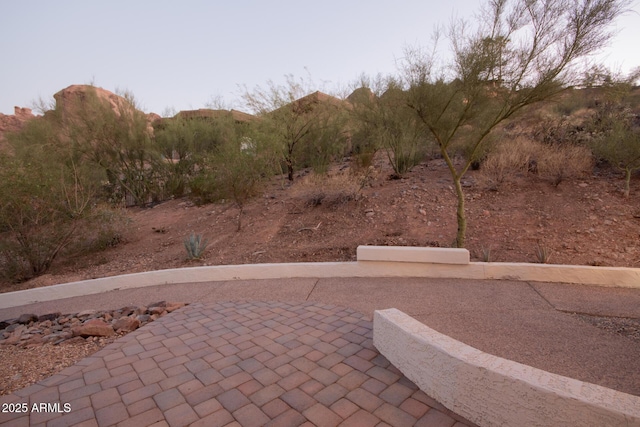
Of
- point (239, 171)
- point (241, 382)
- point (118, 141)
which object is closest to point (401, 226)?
point (239, 171)

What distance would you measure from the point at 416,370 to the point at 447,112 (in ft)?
17.5

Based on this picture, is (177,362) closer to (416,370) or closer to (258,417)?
(258,417)

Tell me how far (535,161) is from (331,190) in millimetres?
6502

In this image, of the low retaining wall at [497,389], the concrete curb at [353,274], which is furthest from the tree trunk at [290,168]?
the low retaining wall at [497,389]

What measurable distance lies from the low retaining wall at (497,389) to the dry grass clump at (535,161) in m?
8.86

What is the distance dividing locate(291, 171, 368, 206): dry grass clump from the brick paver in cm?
637

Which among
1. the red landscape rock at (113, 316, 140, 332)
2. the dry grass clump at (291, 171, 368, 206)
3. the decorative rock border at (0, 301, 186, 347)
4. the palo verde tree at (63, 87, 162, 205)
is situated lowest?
the decorative rock border at (0, 301, 186, 347)

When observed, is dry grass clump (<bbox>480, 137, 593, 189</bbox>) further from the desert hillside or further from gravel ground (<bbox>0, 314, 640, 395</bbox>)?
→ gravel ground (<bbox>0, 314, 640, 395</bbox>)

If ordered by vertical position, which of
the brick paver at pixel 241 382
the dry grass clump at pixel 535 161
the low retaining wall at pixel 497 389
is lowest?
the brick paver at pixel 241 382

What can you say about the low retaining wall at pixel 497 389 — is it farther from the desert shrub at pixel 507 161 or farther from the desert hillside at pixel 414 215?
the desert shrub at pixel 507 161

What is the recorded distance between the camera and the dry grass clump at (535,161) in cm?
961

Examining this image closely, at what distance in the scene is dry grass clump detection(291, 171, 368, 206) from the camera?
10.1 metres

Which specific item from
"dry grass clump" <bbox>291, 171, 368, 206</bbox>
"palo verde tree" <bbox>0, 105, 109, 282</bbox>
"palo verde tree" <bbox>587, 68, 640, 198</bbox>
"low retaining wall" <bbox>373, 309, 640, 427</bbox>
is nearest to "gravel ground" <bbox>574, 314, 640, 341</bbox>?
"low retaining wall" <bbox>373, 309, 640, 427</bbox>

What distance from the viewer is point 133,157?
15297 millimetres
